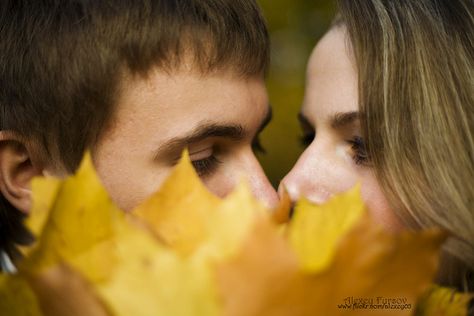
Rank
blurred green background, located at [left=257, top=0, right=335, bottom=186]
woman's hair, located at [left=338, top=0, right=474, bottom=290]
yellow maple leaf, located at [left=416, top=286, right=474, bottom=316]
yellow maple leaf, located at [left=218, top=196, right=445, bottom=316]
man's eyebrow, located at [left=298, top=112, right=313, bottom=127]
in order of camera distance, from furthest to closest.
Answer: blurred green background, located at [left=257, top=0, right=335, bottom=186]
man's eyebrow, located at [left=298, top=112, right=313, bottom=127]
woman's hair, located at [left=338, top=0, right=474, bottom=290]
yellow maple leaf, located at [left=416, top=286, right=474, bottom=316]
yellow maple leaf, located at [left=218, top=196, right=445, bottom=316]

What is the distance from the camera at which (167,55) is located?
172 cm

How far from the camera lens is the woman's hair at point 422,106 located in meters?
1.66

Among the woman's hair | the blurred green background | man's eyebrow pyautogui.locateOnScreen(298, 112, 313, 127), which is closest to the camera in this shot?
the woman's hair

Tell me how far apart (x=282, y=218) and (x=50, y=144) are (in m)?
0.92

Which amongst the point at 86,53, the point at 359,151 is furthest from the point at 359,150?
the point at 86,53

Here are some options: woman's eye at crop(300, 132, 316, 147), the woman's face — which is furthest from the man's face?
woman's eye at crop(300, 132, 316, 147)

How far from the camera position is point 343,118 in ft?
5.92

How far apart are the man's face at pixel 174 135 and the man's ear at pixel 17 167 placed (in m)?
0.20

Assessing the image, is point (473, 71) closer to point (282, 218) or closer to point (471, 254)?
point (471, 254)

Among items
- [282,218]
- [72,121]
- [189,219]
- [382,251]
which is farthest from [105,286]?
[72,121]

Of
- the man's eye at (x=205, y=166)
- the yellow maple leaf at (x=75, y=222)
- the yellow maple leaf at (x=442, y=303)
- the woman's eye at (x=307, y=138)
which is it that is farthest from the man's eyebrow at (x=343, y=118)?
the yellow maple leaf at (x=75, y=222)

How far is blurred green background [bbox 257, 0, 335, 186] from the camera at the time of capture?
616 centimetres

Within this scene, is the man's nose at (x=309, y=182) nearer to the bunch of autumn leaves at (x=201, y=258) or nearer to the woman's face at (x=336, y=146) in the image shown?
the woman's face at (x=336, y=146)

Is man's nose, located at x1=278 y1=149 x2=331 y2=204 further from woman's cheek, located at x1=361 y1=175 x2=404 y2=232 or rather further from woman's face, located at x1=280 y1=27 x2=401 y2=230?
woman's cheek, located at x1=361 y1=175 x2=404 y2=232
